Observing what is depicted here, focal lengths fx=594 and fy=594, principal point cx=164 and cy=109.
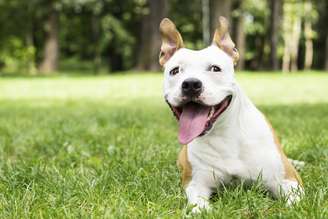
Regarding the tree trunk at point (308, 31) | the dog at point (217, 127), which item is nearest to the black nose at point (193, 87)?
the dog at point (217, 127)

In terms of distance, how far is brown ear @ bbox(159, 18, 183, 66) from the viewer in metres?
3.97

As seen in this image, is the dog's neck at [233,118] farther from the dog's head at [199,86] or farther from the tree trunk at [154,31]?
the tree trunk at [154,31]

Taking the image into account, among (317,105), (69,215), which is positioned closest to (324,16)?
(317,105)

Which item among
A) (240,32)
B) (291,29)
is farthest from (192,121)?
(291,29)

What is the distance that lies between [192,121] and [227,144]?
362 millimetres

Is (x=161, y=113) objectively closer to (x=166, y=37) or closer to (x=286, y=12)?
(x=166, y=37)

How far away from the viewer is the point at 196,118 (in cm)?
351

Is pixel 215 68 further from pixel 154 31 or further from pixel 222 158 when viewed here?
pixel 154 31

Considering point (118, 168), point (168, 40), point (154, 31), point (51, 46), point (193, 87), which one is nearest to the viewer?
point (193, 87)

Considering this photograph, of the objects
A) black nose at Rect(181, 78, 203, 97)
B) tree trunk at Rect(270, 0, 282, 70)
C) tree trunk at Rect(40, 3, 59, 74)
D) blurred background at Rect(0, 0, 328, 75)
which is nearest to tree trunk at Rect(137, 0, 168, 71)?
blurred background at Rect(0, 0, 328, 75)

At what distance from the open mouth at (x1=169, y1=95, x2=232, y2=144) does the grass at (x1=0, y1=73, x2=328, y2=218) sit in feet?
1.32

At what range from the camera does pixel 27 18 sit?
118 ft

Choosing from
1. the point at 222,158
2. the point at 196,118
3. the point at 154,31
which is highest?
the point at 196,118

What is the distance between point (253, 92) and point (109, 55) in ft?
96.3
